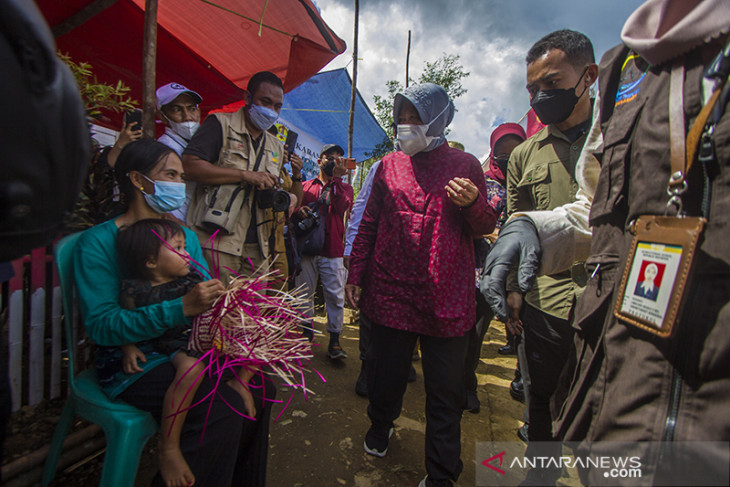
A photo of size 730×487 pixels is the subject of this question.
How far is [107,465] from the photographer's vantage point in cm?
120

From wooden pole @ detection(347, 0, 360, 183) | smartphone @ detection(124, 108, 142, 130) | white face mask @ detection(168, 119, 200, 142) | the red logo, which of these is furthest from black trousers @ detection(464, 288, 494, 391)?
wooden pole @ detection(347, 0, 360, 183)

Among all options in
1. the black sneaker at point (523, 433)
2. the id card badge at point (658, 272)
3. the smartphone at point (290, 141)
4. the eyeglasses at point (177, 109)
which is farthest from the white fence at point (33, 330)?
the black sneaker at point (523, 433)

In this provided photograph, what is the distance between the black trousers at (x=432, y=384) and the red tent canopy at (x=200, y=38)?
345cm

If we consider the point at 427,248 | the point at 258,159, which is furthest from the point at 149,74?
the point at 427,248

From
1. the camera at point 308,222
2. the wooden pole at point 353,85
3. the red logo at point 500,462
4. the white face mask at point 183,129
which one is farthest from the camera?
the wooden pole at point 353,85

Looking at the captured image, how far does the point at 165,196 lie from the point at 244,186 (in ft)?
1.96

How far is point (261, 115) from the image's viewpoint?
2344mm

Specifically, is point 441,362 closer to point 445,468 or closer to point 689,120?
point 445,468

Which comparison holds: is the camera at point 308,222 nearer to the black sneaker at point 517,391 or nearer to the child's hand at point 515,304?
the child's hand at point 515,304

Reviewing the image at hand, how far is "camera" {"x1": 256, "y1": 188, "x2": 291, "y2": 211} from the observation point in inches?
88.4

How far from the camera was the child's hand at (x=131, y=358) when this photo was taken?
1.31 m

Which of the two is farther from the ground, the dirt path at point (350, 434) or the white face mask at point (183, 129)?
the white face mask at point (183, 129)

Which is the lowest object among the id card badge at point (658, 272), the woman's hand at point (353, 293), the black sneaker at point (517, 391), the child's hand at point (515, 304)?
the black sneaker at point (517, 391)

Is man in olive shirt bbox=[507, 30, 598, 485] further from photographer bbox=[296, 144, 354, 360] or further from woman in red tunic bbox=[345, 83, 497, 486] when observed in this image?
photographer bbox=[296, 144, 354, 360]
